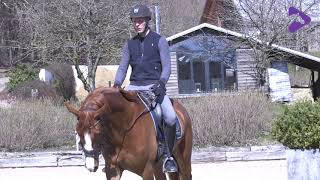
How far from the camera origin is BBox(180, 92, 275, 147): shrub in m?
13.1

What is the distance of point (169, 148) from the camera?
6484 mm

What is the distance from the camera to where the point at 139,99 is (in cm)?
624

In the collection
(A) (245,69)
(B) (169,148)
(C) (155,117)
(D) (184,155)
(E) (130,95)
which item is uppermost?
(A) (245,69)

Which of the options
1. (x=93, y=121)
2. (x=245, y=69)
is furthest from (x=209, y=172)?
(x=245, y=69)

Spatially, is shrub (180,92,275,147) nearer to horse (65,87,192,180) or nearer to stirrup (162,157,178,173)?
stirrup (162,157,178,173)

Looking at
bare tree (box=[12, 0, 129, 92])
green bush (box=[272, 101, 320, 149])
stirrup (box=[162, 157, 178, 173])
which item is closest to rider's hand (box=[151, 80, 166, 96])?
stirrup (box=[162, 157, 178, 173])

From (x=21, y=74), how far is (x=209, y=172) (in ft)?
68.0

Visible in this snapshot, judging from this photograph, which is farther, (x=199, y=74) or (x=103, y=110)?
(x=199, y=74)

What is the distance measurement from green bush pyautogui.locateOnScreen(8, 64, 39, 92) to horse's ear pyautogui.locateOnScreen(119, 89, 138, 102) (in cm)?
2346

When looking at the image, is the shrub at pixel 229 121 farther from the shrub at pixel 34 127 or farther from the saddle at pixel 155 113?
the saddle at pixel 155 113

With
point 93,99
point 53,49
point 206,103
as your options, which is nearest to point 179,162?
point 93,99

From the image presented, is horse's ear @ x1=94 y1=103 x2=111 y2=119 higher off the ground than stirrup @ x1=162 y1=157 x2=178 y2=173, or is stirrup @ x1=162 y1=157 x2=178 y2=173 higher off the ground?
horse's ear @ x1=94 y1=103 x2=111 y2=119

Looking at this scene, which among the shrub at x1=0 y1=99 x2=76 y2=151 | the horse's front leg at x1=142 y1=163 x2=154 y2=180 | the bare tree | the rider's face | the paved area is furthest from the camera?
the bare tree

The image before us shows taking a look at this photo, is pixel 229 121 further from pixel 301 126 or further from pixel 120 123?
pixel 120 123
